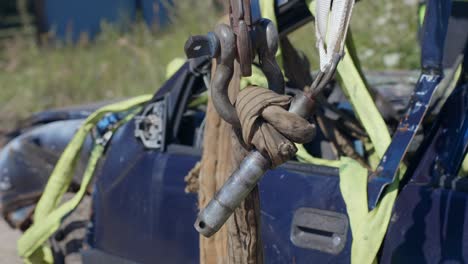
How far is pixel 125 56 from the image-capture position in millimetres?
8797

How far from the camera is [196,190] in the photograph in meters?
2.67

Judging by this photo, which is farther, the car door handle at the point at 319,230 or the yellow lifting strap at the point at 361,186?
the car door handle at the point at 319,230

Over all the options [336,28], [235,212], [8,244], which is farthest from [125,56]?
[336,28]

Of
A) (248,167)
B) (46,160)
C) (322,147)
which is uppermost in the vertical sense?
(248,167)

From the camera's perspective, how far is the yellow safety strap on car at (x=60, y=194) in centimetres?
322

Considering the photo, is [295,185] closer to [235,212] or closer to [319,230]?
[319,230]

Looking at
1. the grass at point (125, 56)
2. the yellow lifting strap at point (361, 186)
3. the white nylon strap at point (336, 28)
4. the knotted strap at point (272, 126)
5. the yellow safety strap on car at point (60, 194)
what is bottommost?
the grass at point (125, 56)

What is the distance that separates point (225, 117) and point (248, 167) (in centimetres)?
14

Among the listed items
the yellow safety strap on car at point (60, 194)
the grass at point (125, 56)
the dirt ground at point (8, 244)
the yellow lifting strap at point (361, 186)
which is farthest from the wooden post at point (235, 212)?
the grass at point (125, 56)

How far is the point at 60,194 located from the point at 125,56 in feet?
18.3

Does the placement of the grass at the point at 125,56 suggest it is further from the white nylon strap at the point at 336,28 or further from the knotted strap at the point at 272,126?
the knotted strap at the point at 272,126

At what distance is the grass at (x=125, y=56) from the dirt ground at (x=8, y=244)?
9.23ft

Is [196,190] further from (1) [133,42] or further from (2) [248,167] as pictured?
(1) [133,42]

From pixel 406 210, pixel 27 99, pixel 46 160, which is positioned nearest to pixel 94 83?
pixel 27 99
